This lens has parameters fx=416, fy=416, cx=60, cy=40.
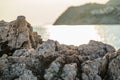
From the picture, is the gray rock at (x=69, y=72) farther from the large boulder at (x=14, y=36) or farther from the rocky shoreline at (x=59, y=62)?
the large boulder at (x=14, y=36)

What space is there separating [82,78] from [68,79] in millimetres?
818

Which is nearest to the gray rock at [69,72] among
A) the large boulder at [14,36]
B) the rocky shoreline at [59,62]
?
the rocky shoreline at [59,62]

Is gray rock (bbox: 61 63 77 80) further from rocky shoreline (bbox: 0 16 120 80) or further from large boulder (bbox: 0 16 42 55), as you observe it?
large boulder (bbox: 0 16 42 55)

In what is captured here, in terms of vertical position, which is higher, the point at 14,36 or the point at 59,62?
the point at 14,36

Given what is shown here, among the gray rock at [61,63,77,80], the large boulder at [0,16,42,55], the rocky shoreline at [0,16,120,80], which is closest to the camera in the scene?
the gray rock at [61,63,77,80]

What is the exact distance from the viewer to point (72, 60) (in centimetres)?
2270

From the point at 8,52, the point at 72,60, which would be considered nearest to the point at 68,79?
the point at 72,60

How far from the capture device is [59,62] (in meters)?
21.9

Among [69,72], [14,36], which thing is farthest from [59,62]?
[14,36]

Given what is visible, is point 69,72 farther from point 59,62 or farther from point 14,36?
point 14,36

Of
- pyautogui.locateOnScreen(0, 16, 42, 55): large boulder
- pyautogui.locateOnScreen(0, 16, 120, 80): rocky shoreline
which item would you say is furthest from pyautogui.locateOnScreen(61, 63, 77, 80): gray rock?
pyautogui.locateOnScreen(0, 16, 42, 55): large boulder

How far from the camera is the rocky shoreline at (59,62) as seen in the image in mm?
21203

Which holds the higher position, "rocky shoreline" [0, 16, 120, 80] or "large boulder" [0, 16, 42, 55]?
"large boulder" [0, 16, 42, 55]

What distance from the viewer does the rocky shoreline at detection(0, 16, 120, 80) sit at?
2120cm
